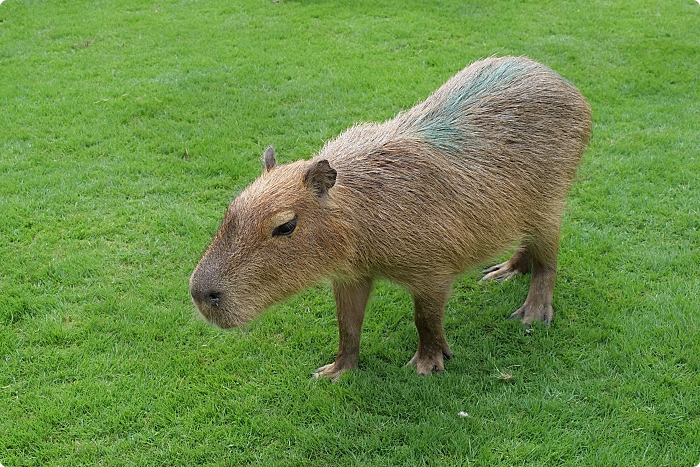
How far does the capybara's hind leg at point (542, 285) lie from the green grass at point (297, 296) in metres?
0.12

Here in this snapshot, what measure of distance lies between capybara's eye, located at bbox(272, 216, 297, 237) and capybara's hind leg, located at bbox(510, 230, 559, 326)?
72.4 inches

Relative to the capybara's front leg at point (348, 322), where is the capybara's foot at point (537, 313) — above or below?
below

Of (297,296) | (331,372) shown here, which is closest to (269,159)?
(297,296)

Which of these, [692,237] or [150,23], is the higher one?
[150,23]

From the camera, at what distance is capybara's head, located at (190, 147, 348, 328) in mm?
3209

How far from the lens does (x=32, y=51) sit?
29.8 feet

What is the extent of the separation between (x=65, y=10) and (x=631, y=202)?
903cm

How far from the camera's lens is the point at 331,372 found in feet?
13.4

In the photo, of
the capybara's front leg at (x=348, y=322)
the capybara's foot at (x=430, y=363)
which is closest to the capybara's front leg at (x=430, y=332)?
the capybara's foot at (x=430, y=363)

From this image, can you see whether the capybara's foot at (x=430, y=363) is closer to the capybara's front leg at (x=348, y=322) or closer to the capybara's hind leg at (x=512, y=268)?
the capybara's front leg at (x=348, y=322)

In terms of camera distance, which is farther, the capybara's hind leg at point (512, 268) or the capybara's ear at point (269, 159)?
the capybara's hind leg at point (512, 268)

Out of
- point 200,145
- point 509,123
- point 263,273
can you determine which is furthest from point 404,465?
point 200,145

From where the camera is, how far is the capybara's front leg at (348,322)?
3.91 m

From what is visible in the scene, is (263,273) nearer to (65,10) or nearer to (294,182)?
(294,182)
